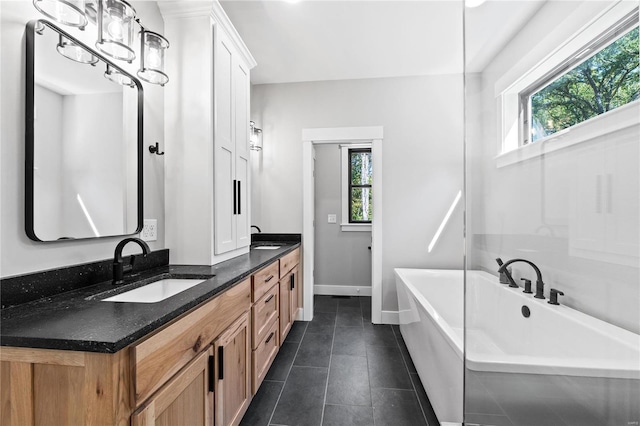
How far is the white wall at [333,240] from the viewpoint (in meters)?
4.05

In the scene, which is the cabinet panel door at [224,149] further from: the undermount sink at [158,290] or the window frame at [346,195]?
the window frame at [346,195]

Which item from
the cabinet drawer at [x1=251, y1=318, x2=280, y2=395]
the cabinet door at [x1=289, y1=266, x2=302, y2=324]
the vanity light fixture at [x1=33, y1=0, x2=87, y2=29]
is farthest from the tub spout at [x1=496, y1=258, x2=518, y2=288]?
the vanity light fixture at [x1=33, y1=0, x2=87, y2=29]

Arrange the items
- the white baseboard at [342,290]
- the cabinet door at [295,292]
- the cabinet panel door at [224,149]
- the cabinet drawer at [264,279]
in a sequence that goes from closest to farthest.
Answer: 1. the cabinet drawer at [264,279]
2. the cabinet panel door at [224,149]
3. the cabinet door at [295,292]
4. the white baseboard at [342,290]

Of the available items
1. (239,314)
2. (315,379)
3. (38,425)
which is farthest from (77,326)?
(315,379)

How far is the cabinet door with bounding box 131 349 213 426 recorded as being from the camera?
2.69ft

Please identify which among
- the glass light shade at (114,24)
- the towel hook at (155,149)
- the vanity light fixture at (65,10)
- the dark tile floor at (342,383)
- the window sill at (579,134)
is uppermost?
the glass light shade at (114,24)

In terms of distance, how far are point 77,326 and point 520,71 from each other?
2.01m

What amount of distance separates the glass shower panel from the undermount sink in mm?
1442

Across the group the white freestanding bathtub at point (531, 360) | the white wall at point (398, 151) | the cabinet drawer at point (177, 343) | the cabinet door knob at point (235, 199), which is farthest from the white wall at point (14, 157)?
the white wall at point (398, 151)

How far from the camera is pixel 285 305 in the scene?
8.16 ft

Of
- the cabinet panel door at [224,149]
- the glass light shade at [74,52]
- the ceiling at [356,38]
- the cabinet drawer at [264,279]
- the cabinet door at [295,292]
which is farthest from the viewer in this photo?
the cabinet door at [295,292]

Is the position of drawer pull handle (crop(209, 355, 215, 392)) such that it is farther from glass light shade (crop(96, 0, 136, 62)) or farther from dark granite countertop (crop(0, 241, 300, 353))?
glass light shade (crop(96, 0, 136, 62))

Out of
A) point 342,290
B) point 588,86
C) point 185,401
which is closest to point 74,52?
point 185,401

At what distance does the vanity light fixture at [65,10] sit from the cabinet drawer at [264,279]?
54.9 inches
